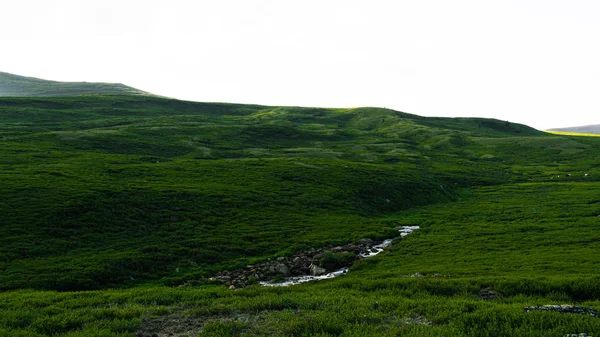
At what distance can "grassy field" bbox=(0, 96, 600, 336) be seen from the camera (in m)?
19.0

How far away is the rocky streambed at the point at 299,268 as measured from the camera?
35.7 metres

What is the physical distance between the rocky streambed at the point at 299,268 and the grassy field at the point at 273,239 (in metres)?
1.69

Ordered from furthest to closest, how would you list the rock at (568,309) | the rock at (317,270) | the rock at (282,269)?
the rock at (282,269) < the rock at (317,270) < the rock at (568,309)

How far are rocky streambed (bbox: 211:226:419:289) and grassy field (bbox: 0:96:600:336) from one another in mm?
1687

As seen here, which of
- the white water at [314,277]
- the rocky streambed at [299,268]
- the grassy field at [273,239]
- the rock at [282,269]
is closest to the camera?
the grassy field at [273,239]

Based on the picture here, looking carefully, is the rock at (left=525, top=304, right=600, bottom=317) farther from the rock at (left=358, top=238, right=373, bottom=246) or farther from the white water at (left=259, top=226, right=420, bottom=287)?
the rock at (left=358, top=238, right=373, bottom=246)

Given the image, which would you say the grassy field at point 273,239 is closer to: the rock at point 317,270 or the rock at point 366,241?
the rock at point 366,241

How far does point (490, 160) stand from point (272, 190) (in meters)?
102

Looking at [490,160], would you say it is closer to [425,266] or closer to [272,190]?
[272,190]

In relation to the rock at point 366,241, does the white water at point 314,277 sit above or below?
below

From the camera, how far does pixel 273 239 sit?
47.8 m

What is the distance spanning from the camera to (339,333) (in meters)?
16.7

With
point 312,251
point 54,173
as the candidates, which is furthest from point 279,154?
point 312,251

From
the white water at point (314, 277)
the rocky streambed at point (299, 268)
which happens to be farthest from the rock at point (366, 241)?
the rocky streambed at point (299, 268)
